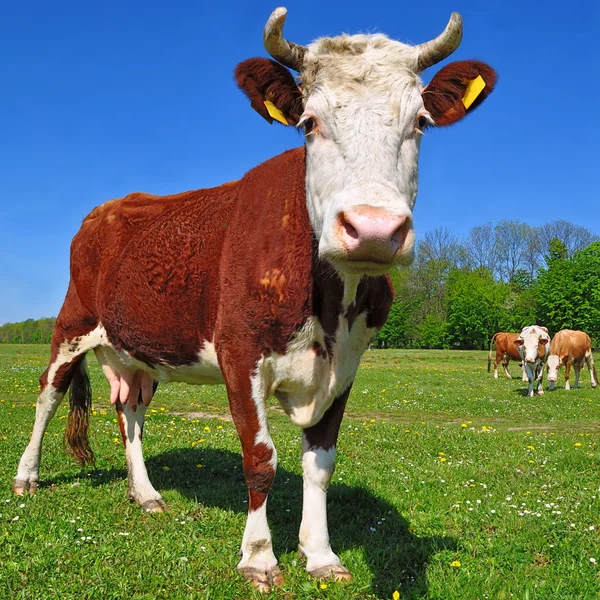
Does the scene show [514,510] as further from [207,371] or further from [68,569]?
[68,569]

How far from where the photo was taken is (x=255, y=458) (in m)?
4.54

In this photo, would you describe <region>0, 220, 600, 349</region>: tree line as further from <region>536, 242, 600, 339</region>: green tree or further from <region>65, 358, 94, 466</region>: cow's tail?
<region>65, 358, 94, 466</region>: cow's tail

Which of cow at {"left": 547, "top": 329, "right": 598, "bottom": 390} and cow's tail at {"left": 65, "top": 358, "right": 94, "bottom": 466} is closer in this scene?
cow's tail at {"left": 65, "top": 358, "right": 94, "bottom": 466}

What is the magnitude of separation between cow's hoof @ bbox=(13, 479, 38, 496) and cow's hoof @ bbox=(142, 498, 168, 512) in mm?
1386

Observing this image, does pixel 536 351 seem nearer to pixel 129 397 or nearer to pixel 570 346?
pixel 570 346

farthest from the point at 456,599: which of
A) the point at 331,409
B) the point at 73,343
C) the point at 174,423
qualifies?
the point at 174,423

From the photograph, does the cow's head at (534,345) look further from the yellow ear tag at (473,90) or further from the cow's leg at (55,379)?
the yellow ear tag at (473,90)

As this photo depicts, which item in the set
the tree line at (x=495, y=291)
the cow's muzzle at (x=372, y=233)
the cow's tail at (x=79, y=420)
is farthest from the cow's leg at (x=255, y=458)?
the tree line at (x=495, y=291)

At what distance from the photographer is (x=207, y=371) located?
5340 mm

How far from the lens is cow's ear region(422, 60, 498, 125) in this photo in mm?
4383

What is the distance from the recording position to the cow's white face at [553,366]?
24656mm

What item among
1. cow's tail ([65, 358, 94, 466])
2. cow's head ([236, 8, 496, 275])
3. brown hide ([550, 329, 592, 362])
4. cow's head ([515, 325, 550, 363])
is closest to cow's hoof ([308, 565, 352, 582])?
cow's head ([236, 8, 496, 275])

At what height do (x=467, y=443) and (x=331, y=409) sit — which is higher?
(x=331, y=409)

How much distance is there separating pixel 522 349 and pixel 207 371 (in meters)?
21.7
